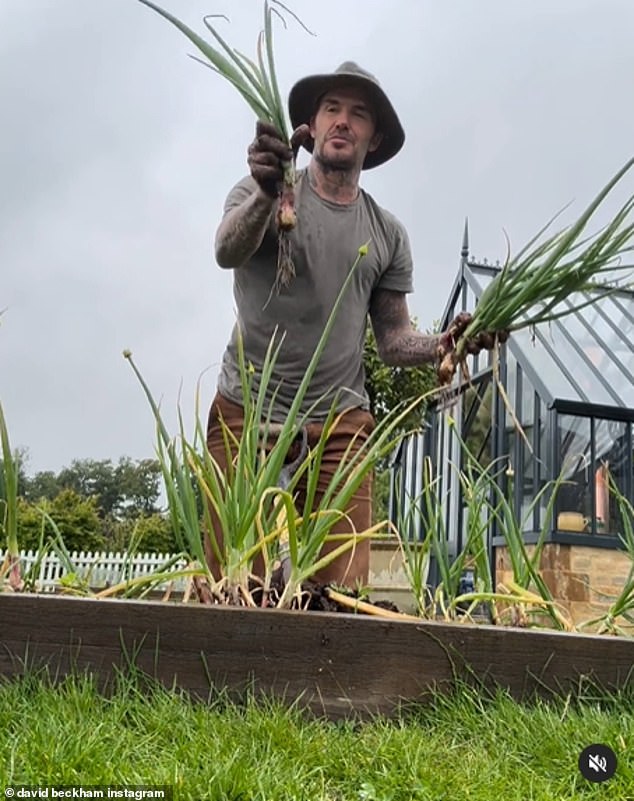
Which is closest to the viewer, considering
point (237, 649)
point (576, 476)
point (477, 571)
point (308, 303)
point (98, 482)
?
point (237, 649)

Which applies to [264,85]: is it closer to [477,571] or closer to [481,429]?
[477,571]

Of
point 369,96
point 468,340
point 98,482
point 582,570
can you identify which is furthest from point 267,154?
point 98,482

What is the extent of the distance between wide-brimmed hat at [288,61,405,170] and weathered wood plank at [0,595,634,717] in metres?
1.02

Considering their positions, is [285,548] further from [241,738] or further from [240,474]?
[241,738]

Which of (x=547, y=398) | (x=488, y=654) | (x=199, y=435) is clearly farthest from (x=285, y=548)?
(x=547, y=398)

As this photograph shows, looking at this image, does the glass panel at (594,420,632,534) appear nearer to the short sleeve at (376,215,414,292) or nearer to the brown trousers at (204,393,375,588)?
the short sleeve at (376,215,414,292)

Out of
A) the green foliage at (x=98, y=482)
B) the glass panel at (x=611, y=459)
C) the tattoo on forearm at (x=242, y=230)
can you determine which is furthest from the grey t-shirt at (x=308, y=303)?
the green foliage at (x=98, y=482)

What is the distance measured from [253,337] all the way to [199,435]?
454mm

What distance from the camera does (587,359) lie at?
7.06 metres

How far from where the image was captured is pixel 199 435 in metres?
1.31

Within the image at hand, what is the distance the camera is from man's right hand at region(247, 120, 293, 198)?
50.3 inches

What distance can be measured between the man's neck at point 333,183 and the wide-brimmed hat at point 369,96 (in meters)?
0.06

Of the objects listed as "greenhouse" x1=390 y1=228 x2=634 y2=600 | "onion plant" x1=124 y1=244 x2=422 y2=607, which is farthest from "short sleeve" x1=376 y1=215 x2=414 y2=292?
"greenhouse" x1=390 y1=228 x2=634 y2=600

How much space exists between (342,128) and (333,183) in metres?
0.12
